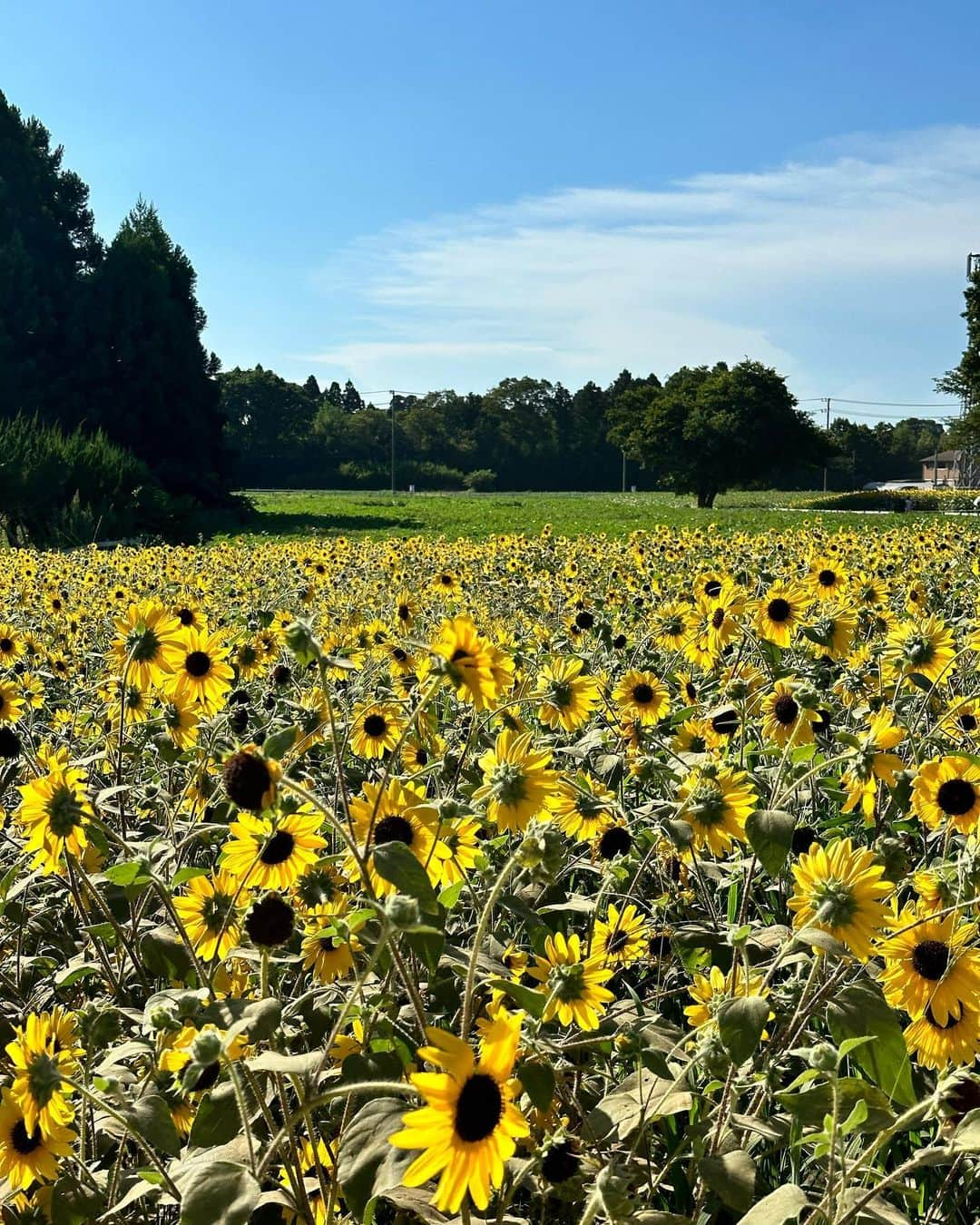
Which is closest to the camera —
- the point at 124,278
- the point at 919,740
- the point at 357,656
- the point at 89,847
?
the point at 89,847

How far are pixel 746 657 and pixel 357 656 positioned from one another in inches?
53.1

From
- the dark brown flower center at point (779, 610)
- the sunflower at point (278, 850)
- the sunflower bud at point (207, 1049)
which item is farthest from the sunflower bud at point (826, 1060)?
the dark brown flower center at point (779, 610)

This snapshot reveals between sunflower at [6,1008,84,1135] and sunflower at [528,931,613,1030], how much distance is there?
0.66 meters

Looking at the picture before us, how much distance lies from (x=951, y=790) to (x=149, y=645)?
178 centimetres

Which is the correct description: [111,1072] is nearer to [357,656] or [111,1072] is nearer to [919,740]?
[919,740]

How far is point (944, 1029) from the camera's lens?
170 cm

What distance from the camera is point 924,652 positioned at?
3221 mm

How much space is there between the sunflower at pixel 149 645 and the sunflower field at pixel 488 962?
1 cm

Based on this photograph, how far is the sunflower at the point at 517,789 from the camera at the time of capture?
1.89 meters

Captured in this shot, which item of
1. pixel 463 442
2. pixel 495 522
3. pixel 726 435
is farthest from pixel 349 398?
pixel 495 522

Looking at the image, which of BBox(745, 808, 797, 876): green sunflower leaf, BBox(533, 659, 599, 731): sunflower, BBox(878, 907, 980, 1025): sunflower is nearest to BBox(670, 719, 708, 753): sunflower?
BBox(533, 659, 599, 731): sunflower

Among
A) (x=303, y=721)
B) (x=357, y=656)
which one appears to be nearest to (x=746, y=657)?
(x=357, y=656)

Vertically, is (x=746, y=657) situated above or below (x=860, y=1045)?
above

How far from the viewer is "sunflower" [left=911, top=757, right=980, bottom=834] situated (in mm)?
2270
